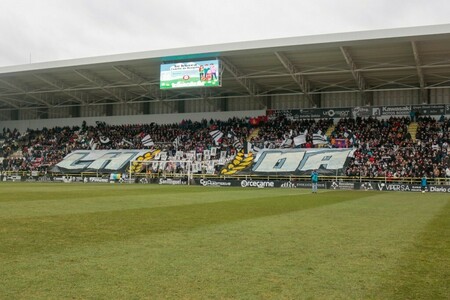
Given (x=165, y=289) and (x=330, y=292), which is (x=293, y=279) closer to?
(x=330, y=292)

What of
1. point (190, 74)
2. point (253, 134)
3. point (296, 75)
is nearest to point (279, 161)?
point (253, 134)

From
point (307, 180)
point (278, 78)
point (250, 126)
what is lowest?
point (307, 180)

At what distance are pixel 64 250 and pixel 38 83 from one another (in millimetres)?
48789

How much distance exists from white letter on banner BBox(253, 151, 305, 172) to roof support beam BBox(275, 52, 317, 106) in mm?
6718

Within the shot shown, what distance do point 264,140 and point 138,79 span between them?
14.5 m

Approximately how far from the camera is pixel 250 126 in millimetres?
51906

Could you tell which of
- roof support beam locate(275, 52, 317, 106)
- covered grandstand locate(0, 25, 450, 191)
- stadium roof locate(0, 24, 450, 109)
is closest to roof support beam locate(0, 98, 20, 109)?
covered grandstand locate(0, 25, 450, 191)

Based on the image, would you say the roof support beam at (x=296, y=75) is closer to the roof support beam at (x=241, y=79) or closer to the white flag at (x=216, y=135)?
the roof support beam at (x=241, y=79)

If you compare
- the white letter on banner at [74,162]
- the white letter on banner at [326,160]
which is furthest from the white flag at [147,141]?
the white letter on banner at [326,160]

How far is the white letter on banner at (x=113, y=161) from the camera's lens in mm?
49763

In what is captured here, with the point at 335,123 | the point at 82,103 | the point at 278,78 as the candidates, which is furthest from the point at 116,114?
the point at 335,123

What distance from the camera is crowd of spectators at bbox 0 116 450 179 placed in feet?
130

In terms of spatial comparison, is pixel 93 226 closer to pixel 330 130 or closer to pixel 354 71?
pixel 354 71

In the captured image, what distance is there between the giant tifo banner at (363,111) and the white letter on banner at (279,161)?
21.7 ft
